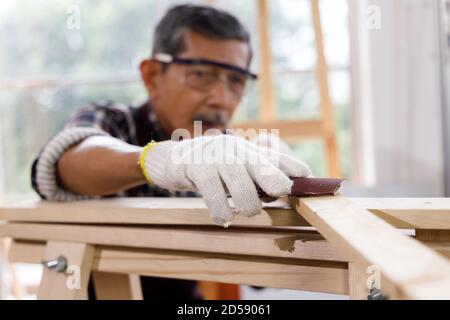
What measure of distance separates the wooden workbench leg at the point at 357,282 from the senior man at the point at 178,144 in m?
0.12

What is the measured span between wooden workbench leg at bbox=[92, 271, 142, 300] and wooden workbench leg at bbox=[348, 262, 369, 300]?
494 millimetres

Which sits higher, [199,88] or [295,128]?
[199,88]

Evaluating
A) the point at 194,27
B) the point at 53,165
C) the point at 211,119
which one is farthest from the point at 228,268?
the point at 194,27

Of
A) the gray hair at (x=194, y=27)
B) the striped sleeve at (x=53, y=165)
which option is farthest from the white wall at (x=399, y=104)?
the striped sleeve at (x=53, y=165)

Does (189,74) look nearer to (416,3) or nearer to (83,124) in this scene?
(83,124)

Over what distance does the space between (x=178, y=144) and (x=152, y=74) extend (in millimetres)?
775

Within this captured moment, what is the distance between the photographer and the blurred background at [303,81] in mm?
1604

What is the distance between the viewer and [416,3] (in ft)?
5.22

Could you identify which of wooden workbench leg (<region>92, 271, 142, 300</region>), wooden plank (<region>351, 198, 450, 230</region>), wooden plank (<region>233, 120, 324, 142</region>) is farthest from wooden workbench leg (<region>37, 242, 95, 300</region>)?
wooden plank (<region>233, 120, 324, 142</region>)

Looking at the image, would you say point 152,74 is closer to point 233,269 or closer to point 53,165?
point 53,165

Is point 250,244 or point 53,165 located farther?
point 53,165

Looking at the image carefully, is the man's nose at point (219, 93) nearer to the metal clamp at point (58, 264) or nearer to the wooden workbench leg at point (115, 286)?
the wooden workbench leg at point (115, 286)

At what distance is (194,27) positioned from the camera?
4.33ft
